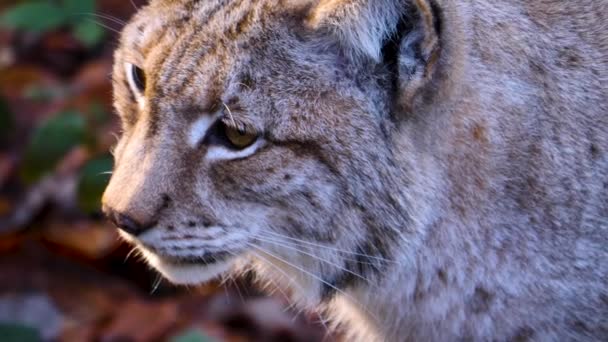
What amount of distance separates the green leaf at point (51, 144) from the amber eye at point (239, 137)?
2302 mm

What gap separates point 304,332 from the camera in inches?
211

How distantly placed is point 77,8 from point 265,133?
2.54 metres

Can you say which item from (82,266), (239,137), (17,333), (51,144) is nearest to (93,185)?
(51,144)

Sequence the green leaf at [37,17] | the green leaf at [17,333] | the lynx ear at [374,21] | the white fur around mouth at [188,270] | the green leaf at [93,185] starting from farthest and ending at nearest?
the green leaf at [37,17]
the green leaf at [93,185]
the green leaf at [17,333]
the white fur around mouth at [188,270]
the lynx ear at [374,21]

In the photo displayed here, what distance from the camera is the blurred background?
527 centimetres

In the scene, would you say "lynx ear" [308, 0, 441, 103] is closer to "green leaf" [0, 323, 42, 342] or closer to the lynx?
the lynx

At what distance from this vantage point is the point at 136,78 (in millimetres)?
3486

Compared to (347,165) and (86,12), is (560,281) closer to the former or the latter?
(347,165)

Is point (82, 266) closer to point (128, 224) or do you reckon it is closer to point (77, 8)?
point (77, 8)

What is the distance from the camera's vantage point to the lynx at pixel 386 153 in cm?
321

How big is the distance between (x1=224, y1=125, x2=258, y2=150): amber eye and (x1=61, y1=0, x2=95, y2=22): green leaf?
7.90ft

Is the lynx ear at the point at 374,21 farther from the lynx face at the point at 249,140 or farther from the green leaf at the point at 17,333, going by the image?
the green leaf at the point at 17,333

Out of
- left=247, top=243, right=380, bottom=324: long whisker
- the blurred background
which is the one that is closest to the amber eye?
left=247, top=243, right=380, bottom=324: long whisker

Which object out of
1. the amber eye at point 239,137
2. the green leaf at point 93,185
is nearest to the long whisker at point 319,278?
the amber eye at point 239,137
